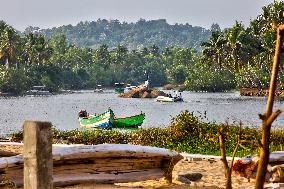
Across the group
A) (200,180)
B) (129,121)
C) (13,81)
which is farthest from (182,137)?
(13,81)

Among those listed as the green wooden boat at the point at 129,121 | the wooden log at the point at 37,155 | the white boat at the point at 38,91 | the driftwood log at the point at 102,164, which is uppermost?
the wooden log at the point at 37,155

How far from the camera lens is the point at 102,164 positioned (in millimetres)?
12891

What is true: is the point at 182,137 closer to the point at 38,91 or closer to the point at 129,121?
the point at 129,121

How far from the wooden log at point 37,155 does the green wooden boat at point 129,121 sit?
4960 centimetres

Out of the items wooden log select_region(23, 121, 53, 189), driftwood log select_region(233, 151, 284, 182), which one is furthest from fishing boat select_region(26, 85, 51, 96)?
wooden log select_region(23, 121, 53, 189)

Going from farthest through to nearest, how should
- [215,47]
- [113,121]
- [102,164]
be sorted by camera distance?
[215,47] → [113,121] → [102,164]

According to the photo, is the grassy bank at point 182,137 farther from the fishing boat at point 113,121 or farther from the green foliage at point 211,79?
the green foliage at point 211,79

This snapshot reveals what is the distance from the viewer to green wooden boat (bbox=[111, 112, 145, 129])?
55084mm

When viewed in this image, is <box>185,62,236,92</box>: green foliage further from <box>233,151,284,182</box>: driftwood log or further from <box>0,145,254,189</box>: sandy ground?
<box>233,151,284,182</box>: driftwood log

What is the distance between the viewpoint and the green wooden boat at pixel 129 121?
55.1 metres

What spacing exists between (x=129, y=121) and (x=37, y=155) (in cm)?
4981

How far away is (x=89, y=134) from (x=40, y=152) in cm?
2048

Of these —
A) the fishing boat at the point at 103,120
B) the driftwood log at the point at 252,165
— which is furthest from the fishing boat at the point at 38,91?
the driftwood log at the point at 252,165

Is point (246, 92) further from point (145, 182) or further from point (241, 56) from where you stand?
point (145, 182)
